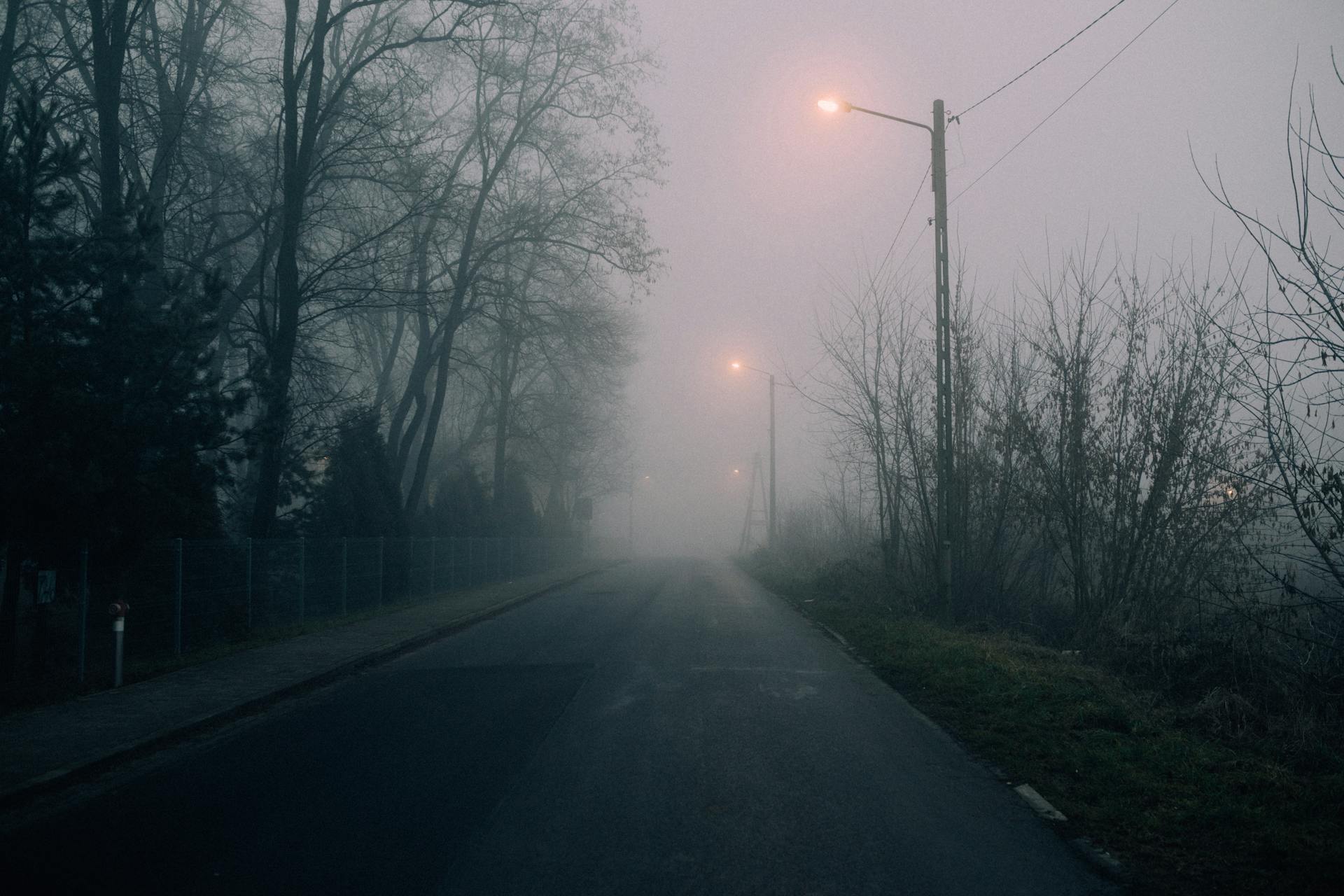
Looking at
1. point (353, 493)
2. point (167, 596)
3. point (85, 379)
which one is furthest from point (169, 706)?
point (353, 493)

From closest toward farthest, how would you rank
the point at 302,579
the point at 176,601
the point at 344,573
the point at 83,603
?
the point at 83,603
the point at 176,601
the point at 302,579
the point at 344,573

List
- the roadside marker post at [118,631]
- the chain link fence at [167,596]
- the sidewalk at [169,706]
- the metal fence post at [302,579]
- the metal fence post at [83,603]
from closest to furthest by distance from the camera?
the sidewalk at [169,706] → the roadside marker post at [118,631] → the chain link fence at [167,596] → the metal fence post at [83,603] → the metal fence post at [302,579]

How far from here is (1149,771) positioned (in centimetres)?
623

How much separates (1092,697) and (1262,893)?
4.28 meters

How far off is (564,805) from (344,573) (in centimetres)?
1503

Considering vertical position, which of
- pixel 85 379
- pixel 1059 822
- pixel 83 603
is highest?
pixel 85 379

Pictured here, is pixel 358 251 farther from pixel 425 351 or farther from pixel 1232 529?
pixel 1232 529

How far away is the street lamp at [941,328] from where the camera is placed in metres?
13.9

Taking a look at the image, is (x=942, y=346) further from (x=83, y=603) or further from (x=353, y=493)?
(x=353, y=493)

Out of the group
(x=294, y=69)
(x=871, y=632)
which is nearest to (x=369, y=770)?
(x=871, y=632)

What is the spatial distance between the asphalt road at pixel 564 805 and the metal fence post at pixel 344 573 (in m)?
9.71

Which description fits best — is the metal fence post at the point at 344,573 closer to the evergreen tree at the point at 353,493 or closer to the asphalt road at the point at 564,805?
the evergreen tree at the point at 353,493

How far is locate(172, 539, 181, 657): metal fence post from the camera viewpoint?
1244 cm

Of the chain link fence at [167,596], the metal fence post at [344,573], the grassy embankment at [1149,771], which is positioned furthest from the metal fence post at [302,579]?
the grassy embankment at [1149,771]
